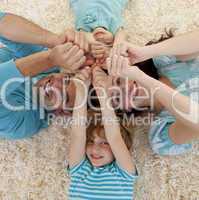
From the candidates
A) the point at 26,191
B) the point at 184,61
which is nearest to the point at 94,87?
the point at 184,61

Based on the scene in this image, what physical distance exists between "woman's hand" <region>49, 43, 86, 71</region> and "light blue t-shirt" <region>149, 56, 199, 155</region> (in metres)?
0.25

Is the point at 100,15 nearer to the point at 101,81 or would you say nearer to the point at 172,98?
the point at 101,81

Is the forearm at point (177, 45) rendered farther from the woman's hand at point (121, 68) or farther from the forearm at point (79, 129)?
the forearm at point (79, 129)

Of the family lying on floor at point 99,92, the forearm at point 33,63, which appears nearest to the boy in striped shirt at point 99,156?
the family lying on floor at point 99,92

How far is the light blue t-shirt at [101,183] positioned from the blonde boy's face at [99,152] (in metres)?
0.02

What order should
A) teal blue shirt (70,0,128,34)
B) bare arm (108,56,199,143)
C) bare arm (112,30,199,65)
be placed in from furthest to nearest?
teal blue shirt (70,0,128,34) → bare arm (112,30,199,65) → bare arm (108,56,199,143)

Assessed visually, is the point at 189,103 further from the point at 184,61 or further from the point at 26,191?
the point at 26,191

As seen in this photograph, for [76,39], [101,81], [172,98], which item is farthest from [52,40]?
[172,98]

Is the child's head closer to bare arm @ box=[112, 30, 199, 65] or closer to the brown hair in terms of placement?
the brown hair

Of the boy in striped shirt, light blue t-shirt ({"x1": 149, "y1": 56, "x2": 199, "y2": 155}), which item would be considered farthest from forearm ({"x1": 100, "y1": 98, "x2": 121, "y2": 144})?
light blue t-shirt ({"x1": 149, "y1": 56, "x2": 199, "y2": 155})

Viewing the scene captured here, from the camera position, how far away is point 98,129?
3.66 ft

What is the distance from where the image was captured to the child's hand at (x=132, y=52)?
0.99 metres

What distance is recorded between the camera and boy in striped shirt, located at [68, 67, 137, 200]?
3.48ft

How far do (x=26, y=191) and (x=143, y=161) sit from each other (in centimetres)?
38
